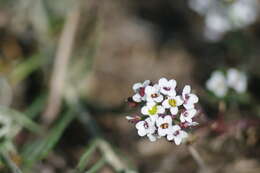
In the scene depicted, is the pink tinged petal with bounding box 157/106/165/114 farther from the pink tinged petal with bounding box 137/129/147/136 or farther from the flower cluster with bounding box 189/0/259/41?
the flower cluster with bounding box 189/0/259/41

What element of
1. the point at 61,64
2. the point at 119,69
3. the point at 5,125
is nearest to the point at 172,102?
the point at 5,125

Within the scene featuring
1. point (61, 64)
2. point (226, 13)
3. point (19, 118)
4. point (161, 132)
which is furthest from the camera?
point (226, 13)

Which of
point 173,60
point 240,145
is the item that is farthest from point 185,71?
point 240,145

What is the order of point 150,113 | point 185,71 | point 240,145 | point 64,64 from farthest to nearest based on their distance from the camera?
point 185,71
point 64,64
point 240,145
point 150,113

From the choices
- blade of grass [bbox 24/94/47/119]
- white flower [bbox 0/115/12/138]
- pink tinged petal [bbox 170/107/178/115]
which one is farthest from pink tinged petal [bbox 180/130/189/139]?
blade of grass [bbox 24/94/47/119]

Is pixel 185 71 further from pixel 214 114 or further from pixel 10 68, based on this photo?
pixel 10 68

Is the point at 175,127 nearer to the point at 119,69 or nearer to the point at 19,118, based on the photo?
the point at 19,118

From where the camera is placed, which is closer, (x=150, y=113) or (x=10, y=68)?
(x=150, y=113)
